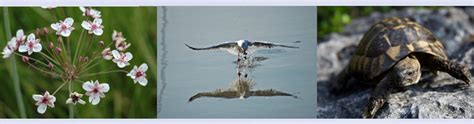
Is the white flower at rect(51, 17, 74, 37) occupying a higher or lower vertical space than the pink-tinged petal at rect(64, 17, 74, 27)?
lower

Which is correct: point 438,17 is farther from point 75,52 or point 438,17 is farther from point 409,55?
point 75,52

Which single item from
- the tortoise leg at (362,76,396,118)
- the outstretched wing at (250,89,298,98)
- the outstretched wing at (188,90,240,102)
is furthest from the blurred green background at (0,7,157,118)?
the tortoise leg at (362,76,396,118)

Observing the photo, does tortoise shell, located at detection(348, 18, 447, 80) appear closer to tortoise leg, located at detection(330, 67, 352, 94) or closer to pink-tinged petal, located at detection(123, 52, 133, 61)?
tortoise leg, located at detection(330, 67, 352, 94)

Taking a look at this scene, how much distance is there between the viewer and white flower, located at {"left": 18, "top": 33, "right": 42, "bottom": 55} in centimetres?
192

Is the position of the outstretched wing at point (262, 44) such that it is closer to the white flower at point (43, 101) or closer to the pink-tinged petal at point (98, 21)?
the pink-tinged petal at point (98, 21)

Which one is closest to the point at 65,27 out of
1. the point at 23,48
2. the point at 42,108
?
the point at 23,48

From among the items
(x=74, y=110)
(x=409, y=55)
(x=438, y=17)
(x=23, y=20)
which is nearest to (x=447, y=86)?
(x=409, y=55)

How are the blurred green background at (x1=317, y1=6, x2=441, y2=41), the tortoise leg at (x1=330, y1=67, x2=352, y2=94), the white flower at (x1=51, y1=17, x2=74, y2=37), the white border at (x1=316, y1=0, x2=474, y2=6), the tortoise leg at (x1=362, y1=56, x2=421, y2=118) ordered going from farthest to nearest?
the blurred green background at (x1=317, y1=6, x2=441, y2=41) < the tortoise leg at (x1=330, y1=67, x2=352, y2=94) < the white border at (x1=316, y1=0, x2=474, y2=6) < the white flower at (x1=51, y1=17, x2=74, y2=37) < the tortoise leg at (x1=362, y1=56, x2=421, y2=118)

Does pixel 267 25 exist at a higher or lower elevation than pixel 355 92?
higher

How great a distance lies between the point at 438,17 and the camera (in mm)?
2621

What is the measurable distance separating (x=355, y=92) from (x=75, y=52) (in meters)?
0.82

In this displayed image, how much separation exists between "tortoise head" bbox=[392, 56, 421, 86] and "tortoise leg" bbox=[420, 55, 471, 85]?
7cm

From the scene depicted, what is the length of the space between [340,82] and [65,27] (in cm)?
85

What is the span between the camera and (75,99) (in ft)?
6.37
